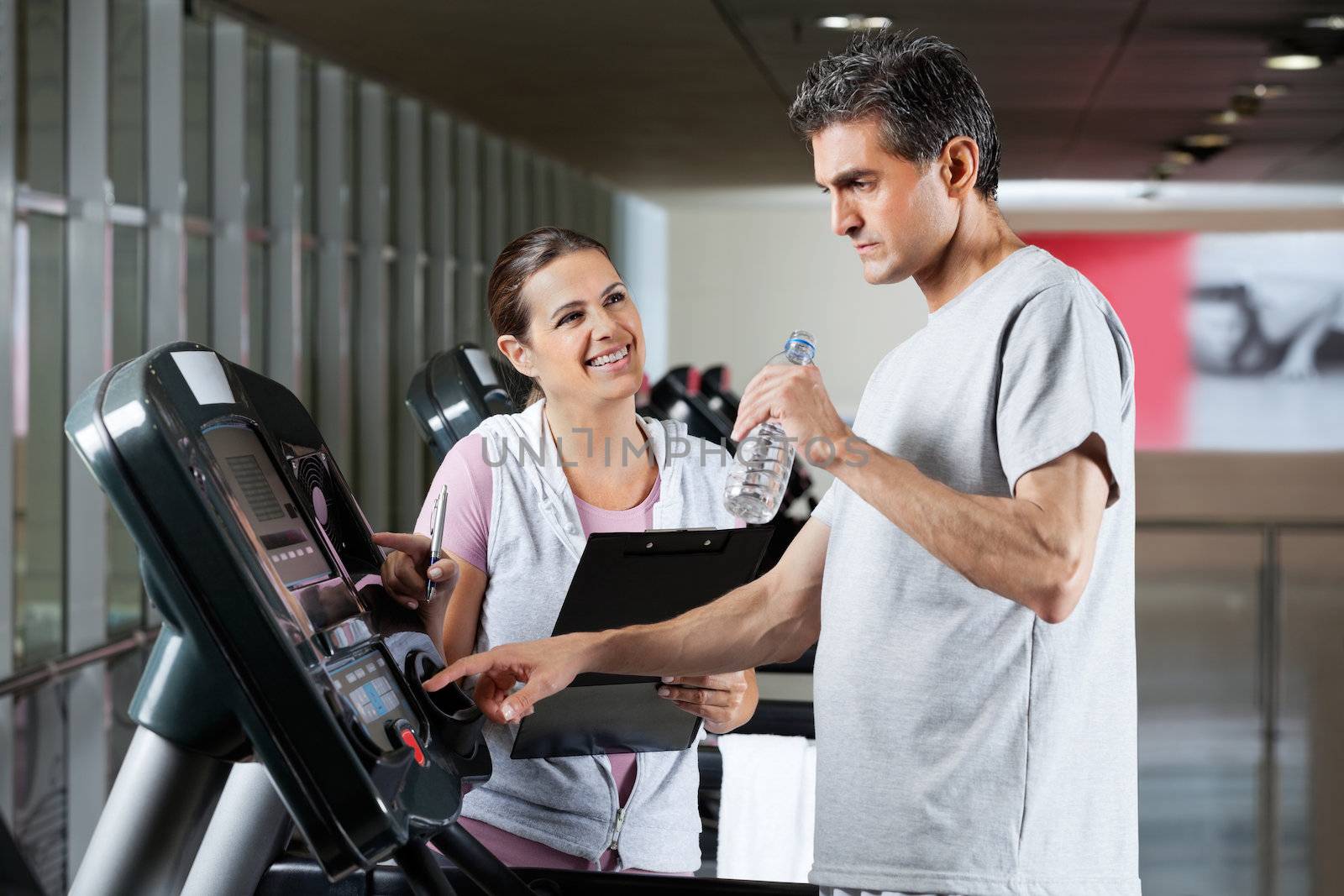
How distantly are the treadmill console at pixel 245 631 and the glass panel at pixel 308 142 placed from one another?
5.71 metres

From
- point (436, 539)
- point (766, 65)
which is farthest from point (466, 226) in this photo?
point (436, 539)

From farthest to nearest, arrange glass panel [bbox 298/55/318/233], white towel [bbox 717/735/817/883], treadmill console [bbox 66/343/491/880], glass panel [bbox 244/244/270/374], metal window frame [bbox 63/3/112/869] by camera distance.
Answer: glass panel [bbox 298/55/318/233]
glass panel [bbox 244/244/270/374]
metal window frame [bbox 63/3/112/869]
white towel [bbox 717/735/817/883]
treadmill console [bbox 66/343/491/880]

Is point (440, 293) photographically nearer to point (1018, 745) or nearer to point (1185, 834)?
point (1185, 834)

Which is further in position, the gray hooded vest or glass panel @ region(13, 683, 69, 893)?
glass panel @ region(13, 683, 69, 893)

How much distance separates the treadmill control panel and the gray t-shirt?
0.40 meters

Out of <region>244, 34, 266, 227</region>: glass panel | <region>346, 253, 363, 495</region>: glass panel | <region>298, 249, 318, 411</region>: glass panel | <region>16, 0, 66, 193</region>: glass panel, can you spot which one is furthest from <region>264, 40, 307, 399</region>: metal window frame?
<region>16, 0, 66, 193</region>: glass panel

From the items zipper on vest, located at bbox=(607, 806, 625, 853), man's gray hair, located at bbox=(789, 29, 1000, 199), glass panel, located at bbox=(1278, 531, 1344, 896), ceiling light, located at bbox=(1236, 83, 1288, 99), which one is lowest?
glass panel, located at bbox=(1278, 531, 1344, 896)

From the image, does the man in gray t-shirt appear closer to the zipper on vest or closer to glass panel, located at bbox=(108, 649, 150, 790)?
the zipper on vest

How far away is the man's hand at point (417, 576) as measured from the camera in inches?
60.9

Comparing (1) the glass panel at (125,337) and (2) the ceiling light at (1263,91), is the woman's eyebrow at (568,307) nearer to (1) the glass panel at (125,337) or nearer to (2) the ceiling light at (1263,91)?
(1) the glass panel at (125,337)

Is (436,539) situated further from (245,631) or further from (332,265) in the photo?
(332,265)

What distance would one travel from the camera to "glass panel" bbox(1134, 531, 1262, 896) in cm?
413

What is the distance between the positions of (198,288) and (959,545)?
16.3ft

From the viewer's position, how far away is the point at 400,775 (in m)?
1.14
